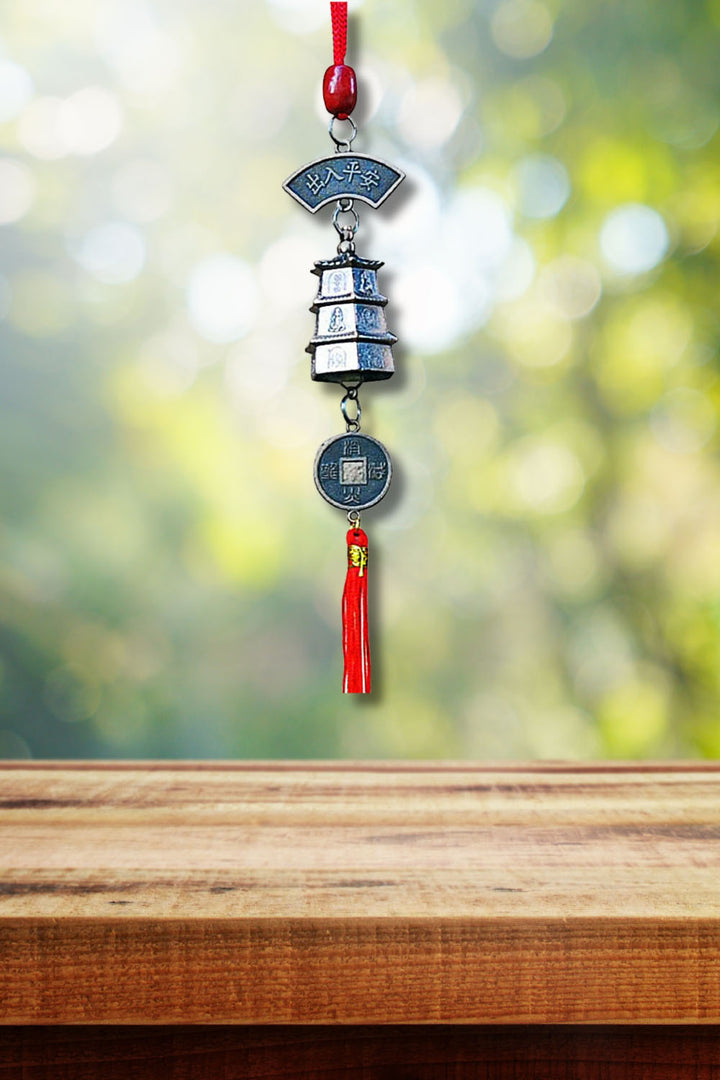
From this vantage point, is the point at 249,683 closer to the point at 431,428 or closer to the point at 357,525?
the point at 357,525

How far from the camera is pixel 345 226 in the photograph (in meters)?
1.61

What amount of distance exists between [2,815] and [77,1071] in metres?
0.36

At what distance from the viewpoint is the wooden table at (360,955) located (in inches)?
32.0

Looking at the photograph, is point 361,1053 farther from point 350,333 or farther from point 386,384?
point 386,384

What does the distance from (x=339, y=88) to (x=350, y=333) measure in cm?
38

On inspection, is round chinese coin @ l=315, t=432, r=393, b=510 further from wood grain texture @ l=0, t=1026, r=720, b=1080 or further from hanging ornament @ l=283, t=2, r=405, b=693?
wood grain texture @ l=0, t=1026, r=720, b=1080

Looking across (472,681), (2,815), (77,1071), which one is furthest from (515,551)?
(77,1071)

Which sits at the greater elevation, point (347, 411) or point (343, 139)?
point (343, 139)

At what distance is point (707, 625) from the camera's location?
1.70 meters

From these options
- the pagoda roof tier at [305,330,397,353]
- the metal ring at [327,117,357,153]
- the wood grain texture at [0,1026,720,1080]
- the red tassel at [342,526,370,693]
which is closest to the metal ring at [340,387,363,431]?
the pagoda roof tier at [305,330,397,353]

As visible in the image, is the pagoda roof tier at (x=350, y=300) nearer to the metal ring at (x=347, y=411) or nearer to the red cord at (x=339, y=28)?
the metal ring at (x=347, y=411)

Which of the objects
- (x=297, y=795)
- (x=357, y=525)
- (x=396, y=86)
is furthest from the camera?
(x=396, y=86)

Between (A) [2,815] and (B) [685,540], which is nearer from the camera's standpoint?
(A) [2,815]

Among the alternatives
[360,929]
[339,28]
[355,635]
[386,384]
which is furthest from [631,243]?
[360,929]
